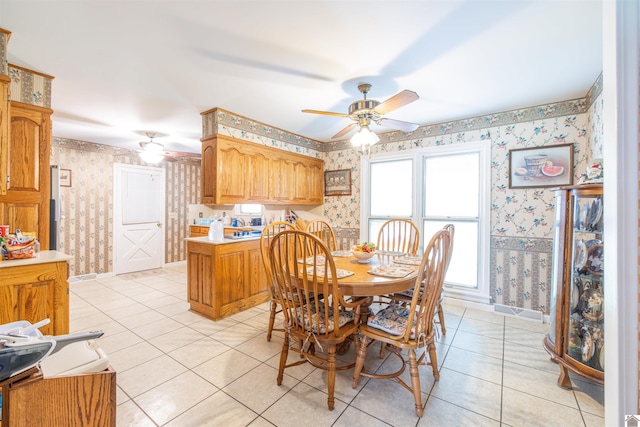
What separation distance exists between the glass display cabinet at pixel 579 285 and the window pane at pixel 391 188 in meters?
2.05

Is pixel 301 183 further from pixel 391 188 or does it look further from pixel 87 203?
pixel 87 203

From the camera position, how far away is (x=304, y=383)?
1901 mm

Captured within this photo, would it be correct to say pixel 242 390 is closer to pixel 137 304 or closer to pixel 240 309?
pixel 240 309

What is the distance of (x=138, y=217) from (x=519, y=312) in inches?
251

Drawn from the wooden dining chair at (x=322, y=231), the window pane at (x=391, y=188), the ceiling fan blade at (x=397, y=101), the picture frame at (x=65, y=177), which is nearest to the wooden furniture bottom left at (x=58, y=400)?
the ceiling fan blade at (x=397, y=101)

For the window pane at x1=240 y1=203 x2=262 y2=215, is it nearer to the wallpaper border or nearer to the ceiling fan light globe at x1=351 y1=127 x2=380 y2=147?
the wallpaper border

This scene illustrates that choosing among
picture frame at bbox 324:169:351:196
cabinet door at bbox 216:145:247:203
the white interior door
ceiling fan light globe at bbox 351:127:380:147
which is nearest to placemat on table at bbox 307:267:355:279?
ceiling fan light globe at bbox 351:127:380:147

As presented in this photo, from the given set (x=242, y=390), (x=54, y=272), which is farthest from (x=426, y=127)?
(x=54, y=272)

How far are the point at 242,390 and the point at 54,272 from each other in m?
1.68

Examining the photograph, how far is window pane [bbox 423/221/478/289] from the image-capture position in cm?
349

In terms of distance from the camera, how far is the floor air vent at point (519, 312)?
300 cm

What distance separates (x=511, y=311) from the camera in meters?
3.15

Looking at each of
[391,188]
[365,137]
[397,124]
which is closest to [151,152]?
[365,137]

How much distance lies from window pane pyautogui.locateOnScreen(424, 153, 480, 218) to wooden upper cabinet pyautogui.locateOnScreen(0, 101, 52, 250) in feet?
14.1
